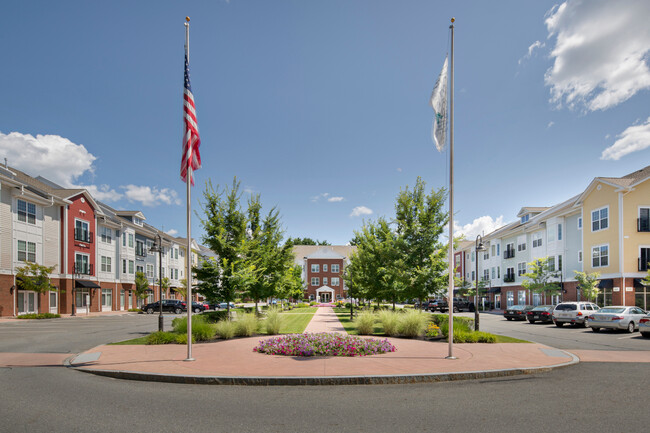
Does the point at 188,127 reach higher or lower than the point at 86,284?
higher

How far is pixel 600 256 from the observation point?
36188 mm

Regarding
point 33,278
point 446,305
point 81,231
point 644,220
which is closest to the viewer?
point 644,220

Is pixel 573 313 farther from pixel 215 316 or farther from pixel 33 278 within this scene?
pixel 33 278

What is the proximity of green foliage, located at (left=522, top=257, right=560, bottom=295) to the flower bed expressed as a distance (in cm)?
3157

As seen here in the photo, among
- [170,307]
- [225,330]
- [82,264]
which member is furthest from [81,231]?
[225,330]

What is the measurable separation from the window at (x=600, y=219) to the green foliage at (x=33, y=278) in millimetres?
47363

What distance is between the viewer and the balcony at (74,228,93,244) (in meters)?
42.5

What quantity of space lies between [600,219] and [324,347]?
33.8 meters

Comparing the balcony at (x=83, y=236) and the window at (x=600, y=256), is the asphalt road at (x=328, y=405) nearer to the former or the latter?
the window at (x=600, y=256)

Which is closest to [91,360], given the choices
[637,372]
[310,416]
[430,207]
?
[310,416]

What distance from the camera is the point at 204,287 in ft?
67.3

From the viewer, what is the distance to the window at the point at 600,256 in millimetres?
35438

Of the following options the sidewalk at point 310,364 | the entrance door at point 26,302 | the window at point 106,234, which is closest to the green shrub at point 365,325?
the sidewalk at point 310,364

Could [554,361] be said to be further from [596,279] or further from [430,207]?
[596,279]
